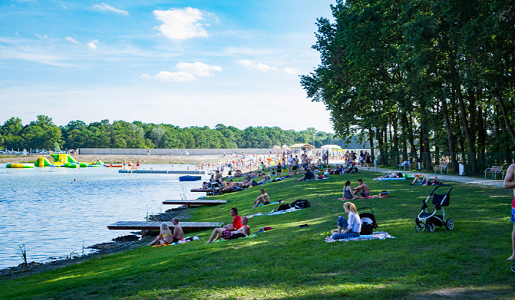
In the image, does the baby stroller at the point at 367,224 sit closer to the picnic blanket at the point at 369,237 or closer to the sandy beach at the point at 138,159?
the picnic blanket at the point at 369,237

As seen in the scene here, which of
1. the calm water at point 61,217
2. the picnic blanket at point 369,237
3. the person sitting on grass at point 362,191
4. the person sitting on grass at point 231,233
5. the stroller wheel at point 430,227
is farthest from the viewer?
the person sitting on grass at point 362,191

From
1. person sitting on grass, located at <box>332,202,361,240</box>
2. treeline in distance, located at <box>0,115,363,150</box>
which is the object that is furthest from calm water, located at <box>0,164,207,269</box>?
treeline in distance, located at <box>0,115,363,150</box>

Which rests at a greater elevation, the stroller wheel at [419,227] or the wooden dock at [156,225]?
the stroller wheel at [419,227]

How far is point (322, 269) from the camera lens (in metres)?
7.69

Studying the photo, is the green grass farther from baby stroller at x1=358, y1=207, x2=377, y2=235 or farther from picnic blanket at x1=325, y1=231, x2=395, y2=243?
baby stroller at x1=358, y1=207, x2=377, y2=235

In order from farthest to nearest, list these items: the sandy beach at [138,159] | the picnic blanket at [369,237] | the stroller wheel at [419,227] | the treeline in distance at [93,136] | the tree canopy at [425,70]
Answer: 1. the treeline in distance at [93,136]
2. the sandy beach at [138,159]
3. the tree canopy at [425,70]
4. the stroller wheel at [419,227]
5. the picnic blanket at [369,237]

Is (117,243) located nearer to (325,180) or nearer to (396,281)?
(396,281)

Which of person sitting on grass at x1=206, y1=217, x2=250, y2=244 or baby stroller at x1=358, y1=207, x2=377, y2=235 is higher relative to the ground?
baby stroller at x1=358, y1=207, x2=377, y2=235

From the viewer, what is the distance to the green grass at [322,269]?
6383 millimetres

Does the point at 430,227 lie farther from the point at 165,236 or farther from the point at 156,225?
the point at 156,225

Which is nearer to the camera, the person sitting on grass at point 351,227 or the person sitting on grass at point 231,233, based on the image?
the person sitting on grass at point 351,227

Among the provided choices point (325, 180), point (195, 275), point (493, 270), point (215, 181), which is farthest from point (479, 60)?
point (215, 181)

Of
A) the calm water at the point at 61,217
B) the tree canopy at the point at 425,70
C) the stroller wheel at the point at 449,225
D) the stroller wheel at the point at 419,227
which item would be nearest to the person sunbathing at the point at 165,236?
the calm water at the point at 61,217

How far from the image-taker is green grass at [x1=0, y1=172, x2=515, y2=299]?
6.38 meters
